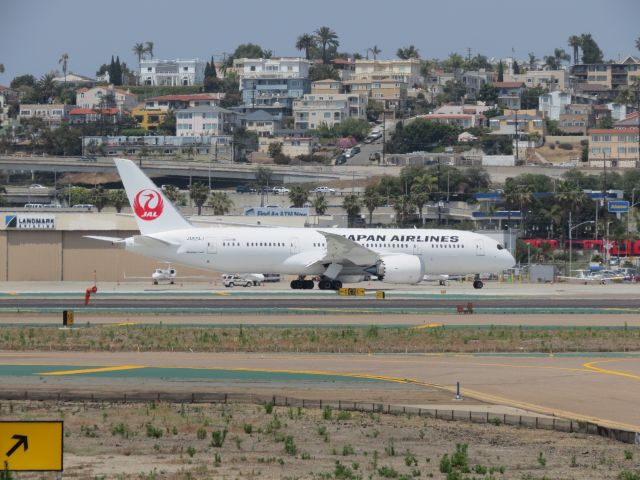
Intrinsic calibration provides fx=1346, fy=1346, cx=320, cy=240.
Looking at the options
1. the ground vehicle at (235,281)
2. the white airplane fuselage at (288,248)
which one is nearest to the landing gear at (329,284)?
the white airplane fuselage at (288,248)

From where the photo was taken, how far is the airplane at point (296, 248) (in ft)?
243

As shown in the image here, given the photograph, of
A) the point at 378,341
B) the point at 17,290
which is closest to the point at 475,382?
the point at 378,341

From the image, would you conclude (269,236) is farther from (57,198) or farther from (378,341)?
(57,198)

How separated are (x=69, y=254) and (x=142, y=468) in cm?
6438

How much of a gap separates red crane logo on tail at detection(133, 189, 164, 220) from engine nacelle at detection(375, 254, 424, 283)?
1297cm

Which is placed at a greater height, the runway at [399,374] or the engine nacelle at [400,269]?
the engine nacelle at [400,269]

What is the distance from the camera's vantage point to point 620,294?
76.1 meters

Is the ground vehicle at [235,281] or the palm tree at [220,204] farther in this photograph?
the palm tree at [220,204]

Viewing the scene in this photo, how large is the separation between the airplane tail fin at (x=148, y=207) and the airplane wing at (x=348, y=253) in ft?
27.6

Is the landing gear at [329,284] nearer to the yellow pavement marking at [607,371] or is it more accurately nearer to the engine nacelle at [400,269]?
the engine nacelle at [400,269]

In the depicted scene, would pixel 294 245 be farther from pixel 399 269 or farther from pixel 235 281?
pixel 235 281

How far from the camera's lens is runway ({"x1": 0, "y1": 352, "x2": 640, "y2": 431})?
3262 centimetres

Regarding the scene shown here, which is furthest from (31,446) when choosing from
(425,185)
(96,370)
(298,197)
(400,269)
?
(425,185)

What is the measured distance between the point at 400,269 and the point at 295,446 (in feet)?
153
